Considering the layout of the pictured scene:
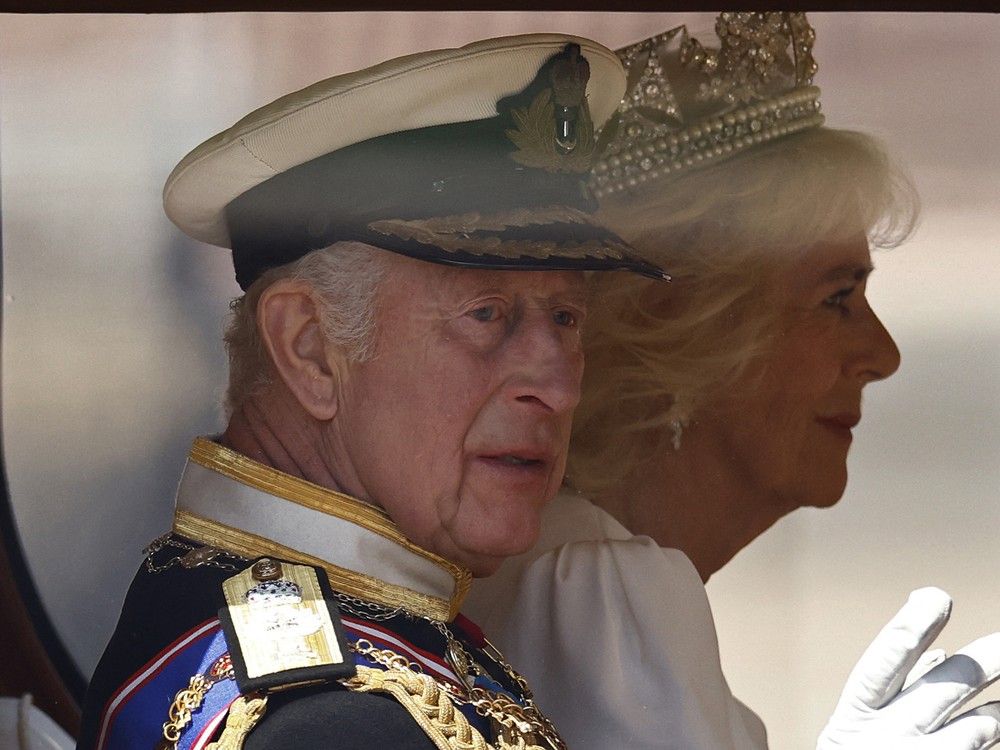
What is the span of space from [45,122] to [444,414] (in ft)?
2.04

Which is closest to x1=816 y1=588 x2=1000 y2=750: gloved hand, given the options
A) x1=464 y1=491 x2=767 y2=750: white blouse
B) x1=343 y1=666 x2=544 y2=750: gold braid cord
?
x1=464 y1=491 x2=767 y2=750: white blouse

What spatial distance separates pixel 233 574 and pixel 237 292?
1.29 ft

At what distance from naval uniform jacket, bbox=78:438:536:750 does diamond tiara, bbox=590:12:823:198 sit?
590mm

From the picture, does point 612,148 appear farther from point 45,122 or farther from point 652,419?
point 45,122

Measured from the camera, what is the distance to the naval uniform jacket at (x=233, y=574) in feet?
4.42

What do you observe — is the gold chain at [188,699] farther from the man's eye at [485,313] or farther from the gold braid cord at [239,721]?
the man's eye at [485,313]

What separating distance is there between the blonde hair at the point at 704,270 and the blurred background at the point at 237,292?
5cm

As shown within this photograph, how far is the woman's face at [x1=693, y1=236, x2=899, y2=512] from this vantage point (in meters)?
1.96

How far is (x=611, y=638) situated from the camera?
5.65ft

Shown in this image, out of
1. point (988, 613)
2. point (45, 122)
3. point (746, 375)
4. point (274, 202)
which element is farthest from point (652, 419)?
point (45, 122)

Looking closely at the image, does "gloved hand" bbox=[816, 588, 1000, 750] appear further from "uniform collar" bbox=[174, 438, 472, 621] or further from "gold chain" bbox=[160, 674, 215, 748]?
"gold chain" bbox=[160, 674, 215, 748]

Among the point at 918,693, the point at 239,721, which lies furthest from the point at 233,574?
the point at 918,693

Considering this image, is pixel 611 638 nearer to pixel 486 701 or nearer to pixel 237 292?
pixel 486 701

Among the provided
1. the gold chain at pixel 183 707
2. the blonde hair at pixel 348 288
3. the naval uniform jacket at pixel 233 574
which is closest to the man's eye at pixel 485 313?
the blonde hair at pixel 348 288
